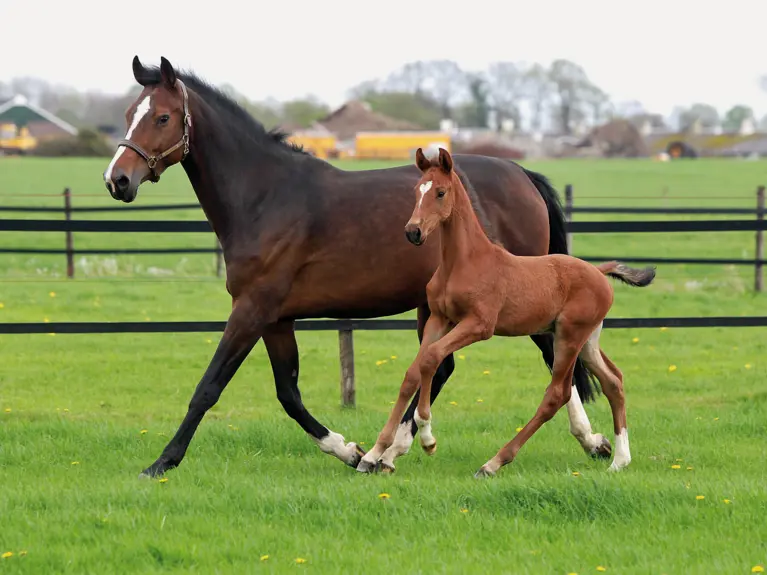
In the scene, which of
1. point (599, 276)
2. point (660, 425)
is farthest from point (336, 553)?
point (660, 425)

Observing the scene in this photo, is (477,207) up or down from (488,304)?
up

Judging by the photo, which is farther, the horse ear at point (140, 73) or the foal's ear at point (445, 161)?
the horse ear at point (140, 73)

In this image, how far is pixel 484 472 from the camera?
5777 mm

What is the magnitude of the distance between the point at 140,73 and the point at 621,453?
11.2 feet

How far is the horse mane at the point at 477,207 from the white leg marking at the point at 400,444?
1176mm

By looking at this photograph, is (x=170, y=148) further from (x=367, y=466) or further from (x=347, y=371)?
(x=347, y=371)

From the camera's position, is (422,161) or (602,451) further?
(602,451)

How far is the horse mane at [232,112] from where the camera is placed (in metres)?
6.42

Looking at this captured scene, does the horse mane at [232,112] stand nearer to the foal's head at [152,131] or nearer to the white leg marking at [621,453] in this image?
the foal's head at [152,131]

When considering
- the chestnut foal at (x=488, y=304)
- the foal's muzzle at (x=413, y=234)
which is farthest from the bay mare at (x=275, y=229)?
the foal's muzzle at (x=413, y=234)

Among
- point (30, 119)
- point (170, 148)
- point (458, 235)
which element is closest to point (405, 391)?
point (458, 235)

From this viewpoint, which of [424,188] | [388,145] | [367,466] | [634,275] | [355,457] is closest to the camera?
[424,188]

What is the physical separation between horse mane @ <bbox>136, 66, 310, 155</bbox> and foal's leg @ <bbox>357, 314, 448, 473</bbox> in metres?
1.47

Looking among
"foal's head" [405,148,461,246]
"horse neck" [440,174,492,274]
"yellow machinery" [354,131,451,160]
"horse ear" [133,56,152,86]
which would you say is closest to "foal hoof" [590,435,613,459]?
"horse neck" [440,174,492,274]
